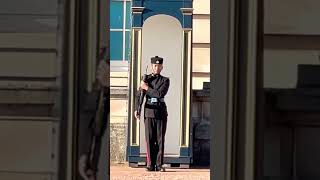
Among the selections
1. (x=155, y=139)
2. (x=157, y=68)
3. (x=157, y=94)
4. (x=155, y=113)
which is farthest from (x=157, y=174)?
(x=157, y=68)

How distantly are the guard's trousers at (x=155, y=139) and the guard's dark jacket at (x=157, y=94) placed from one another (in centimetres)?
8

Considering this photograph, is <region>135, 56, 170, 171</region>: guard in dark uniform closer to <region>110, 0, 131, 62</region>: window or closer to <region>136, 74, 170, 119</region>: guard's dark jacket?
<region>136, 74, 170, 119</region>: guard's dark jacket

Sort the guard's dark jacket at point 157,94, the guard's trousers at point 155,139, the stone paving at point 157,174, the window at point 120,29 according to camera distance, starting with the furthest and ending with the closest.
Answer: the window at point 120,29
the guard's trousers at point 155,139
the guard's dark jacket at point 157,94
the stone paving at point 157,174

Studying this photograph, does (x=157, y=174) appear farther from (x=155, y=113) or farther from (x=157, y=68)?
(x=157, y=68)

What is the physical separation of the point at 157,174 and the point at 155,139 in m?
0.50

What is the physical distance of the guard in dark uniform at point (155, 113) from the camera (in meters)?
8.11

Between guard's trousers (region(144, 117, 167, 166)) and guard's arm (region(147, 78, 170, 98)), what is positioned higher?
guard's arm (region(147, 78, 170, 98))

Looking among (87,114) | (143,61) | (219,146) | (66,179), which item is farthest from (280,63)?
(143,61)

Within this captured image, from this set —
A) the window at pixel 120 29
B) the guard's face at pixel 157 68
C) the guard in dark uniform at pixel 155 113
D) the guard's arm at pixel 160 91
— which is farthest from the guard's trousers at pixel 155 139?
the window at pixel 120 29

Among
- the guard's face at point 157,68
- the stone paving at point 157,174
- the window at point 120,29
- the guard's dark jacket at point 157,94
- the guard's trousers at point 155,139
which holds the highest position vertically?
the window at point 120,29

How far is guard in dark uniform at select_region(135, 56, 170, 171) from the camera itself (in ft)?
26.6

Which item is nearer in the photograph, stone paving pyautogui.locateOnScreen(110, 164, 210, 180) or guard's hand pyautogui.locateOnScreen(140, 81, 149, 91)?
stone paving pyautogui.locateOnScreen(110, 164, 210, 180)

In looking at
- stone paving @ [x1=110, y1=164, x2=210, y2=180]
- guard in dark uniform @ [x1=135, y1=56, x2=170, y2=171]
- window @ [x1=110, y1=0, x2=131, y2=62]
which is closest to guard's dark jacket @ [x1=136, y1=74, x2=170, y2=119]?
guard in dark uniform @ [x1=135, y1=56, x2=170, y2=171]

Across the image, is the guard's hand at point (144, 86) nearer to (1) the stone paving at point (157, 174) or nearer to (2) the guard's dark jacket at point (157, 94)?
(2) the guard's dark jacket at point (157, 94)
